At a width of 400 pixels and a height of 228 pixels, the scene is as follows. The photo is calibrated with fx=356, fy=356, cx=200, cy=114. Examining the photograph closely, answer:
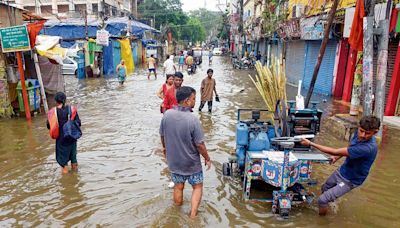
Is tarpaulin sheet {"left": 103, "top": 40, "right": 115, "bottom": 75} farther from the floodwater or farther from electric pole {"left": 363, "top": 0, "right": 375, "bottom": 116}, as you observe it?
electric pole {"left": 363, "top": 0, "right": 375, "bottom": 116}

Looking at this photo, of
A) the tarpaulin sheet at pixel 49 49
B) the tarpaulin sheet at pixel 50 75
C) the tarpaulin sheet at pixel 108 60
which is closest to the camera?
the tarpaulin sheet at pixel 49 49

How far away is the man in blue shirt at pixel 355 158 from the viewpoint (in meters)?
3.77

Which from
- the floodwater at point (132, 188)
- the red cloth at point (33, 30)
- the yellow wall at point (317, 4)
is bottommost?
the floodwater at point (132, 188)

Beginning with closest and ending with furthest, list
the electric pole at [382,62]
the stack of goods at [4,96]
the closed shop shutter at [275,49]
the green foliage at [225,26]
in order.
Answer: the electric pole at [382,62]
the stack of goods at [4,96]
the closed shop shutter at [275,49]
the green foliage at [225,26]

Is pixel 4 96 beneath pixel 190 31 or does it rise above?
beneath

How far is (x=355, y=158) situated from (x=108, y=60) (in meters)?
23.0

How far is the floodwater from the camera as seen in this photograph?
4461mm

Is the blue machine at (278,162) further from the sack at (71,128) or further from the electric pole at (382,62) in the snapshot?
the electric pole at (382,62)

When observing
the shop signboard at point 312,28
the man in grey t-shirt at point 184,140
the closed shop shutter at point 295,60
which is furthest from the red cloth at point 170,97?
the closed shop shutter at point 295,60

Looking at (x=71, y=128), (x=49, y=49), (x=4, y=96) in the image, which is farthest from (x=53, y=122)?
(x=49, y=49)

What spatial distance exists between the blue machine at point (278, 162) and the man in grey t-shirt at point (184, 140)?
2.35 ft

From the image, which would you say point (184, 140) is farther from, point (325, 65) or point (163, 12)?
point (163, 12)

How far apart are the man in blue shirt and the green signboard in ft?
27.1

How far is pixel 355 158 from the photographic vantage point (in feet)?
12.8
